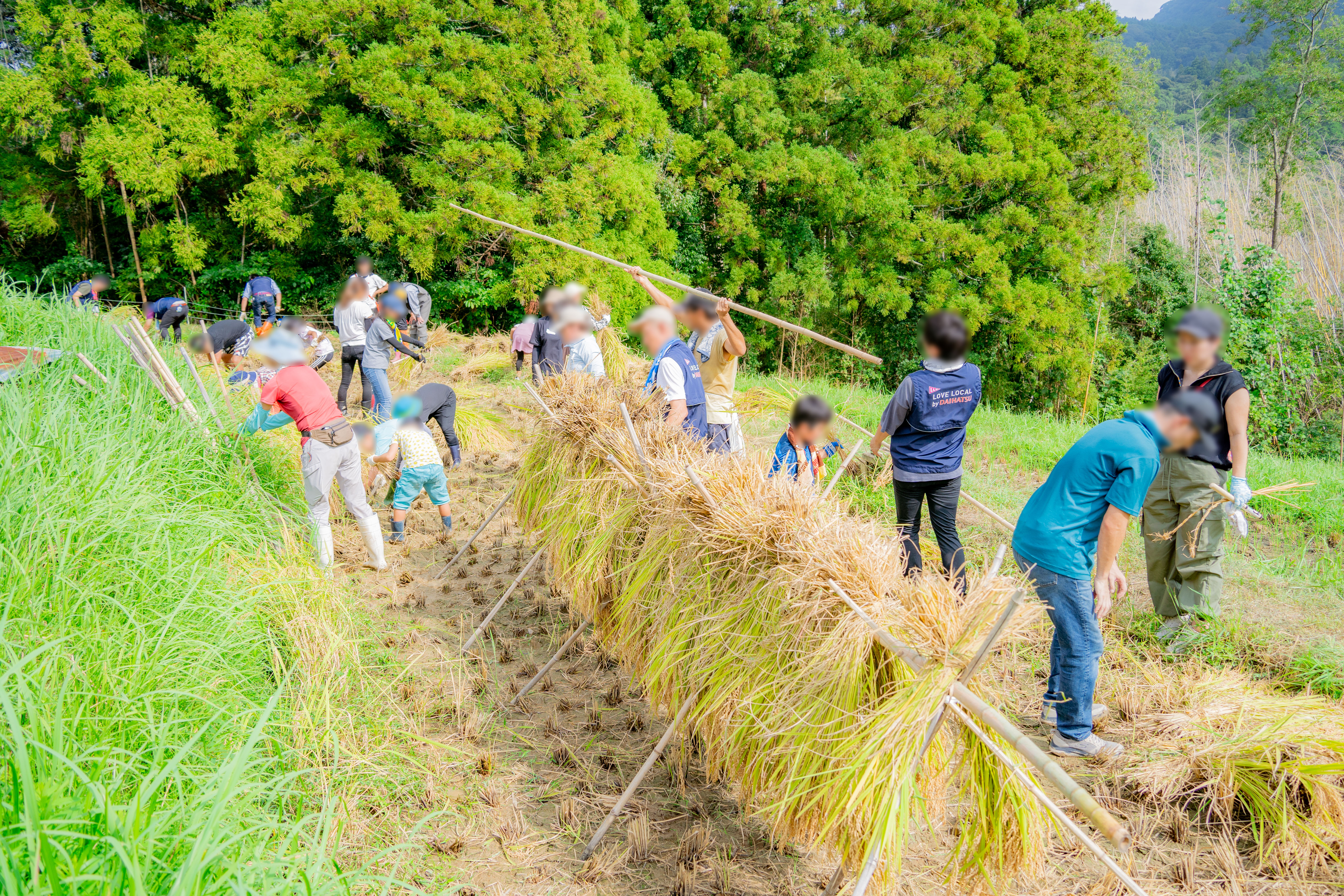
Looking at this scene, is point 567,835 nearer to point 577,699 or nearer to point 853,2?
point 577,699

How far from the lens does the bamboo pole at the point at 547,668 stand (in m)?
3.44

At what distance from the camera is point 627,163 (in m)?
12.5

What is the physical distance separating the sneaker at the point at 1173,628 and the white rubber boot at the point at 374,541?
4502 millimetres

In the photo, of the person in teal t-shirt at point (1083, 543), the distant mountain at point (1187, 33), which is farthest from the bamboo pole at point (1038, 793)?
the distant mountain at point (1187, 33)

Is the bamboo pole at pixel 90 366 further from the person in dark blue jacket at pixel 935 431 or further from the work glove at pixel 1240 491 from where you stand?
the work glove at pixel 1240 491

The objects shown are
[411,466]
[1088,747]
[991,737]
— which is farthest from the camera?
[411,466]

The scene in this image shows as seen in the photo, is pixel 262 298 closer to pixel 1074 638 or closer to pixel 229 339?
pixel 229 339

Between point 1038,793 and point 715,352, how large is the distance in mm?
2854

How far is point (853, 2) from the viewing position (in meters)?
14.8

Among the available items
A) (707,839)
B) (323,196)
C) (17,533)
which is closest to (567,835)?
(707,839)

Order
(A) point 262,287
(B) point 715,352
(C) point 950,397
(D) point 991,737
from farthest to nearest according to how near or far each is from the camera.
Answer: (A) point 262,287, (B) point 715,352, (C) point 950,397, (D) point 991,737

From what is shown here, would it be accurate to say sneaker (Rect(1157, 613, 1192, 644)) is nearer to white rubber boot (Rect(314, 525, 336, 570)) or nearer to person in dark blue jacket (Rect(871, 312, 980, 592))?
person in dark blue jacket (Rect(871, 312, 980, 592))

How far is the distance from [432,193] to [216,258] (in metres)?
4.69

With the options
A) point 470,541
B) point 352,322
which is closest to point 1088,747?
point 470,541
